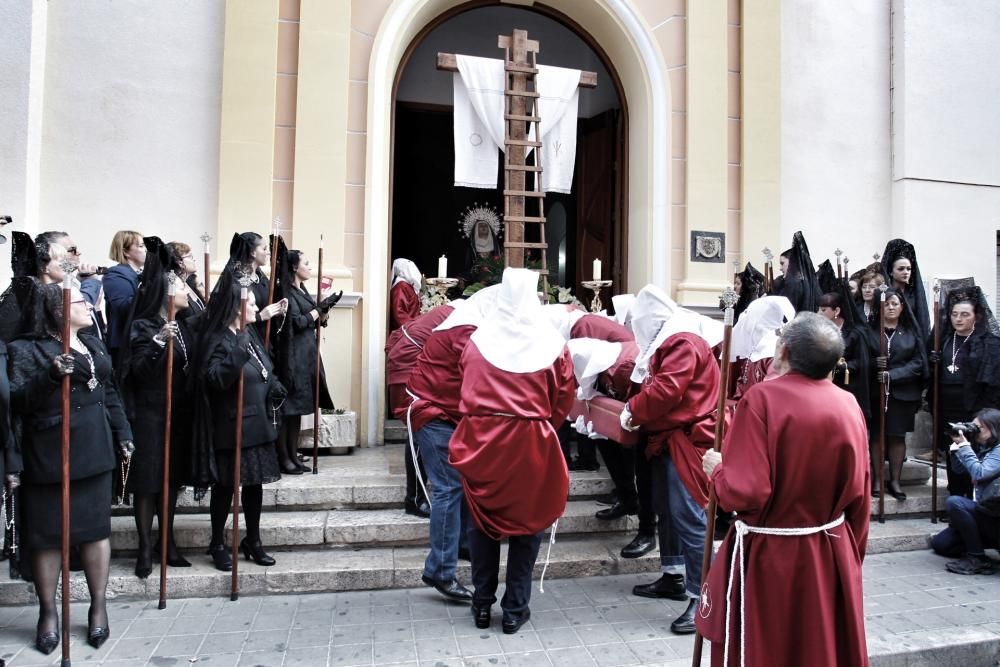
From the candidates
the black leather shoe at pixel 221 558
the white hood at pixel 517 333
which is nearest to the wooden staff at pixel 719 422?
the white hood at pixel 517 333

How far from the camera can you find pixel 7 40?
6398 millimetres

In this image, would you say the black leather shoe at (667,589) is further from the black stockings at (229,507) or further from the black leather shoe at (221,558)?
the black leather shoe at (221,558)

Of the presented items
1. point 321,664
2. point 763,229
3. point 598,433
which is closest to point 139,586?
point 321,664

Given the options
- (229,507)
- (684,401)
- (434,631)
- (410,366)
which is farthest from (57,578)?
(684,401)

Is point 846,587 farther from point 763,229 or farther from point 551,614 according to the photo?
point 763,229

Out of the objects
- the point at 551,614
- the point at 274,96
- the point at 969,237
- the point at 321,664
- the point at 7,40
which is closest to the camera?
the point at 321,664

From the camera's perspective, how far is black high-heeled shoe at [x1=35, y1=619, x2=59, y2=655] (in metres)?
3.53

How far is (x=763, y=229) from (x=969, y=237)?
9.59 feet

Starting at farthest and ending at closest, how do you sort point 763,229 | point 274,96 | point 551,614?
point 763,229, point 274,96, point 551,614

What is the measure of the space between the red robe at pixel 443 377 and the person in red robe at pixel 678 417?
1.05 meters

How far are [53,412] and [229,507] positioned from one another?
4.36 ft

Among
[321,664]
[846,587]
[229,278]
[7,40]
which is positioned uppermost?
[7,40]

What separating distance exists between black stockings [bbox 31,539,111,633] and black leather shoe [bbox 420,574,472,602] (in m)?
1.76

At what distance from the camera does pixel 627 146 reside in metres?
8.55
